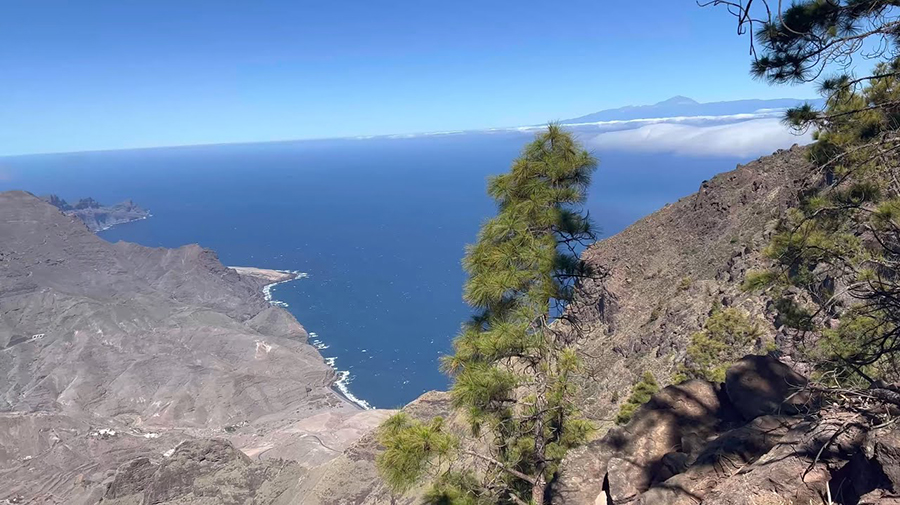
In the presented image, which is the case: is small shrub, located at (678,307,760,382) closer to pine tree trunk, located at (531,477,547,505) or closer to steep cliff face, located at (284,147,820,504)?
steep cliff face, located at (284,147,820,504)

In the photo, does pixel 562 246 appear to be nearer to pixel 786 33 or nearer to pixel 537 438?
pixel 537 438

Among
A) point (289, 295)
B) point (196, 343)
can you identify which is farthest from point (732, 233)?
point (289, 295)

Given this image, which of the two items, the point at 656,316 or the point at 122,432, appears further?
the point at 122,432

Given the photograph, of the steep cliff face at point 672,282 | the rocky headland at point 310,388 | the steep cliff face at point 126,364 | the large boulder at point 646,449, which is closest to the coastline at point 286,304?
the rocky headland at point 310,388

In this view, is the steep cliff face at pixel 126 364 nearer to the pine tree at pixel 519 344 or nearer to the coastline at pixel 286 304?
the coastline at pixel 286 304

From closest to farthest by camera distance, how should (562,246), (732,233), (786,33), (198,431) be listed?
(786,33)
(562,246)
(732,233)
(198,431)
